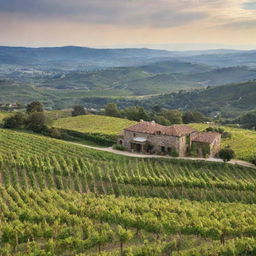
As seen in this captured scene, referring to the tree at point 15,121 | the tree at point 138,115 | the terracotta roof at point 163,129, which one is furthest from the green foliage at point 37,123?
the tree at point 138,115

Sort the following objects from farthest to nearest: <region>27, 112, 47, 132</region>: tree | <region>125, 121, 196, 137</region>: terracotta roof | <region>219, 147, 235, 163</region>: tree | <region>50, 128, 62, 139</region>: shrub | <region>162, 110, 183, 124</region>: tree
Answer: <region>162, 110, 183, 124</region>: tree
<region>27, 112, 47, 132</region>: tree
<region>50, 128, 62, 139</region>: shrub
<region>125, 121, 196, 137</region>: terracotta roof
<region>219, 147, 235, 163</region>: tree

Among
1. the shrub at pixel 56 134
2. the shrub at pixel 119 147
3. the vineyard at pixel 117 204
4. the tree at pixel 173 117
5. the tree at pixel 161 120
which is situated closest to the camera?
the vineyard at pixel 117 204

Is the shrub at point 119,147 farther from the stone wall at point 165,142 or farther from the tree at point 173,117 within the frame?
the tree at point 173,117

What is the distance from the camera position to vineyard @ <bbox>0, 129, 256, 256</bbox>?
73.1ft

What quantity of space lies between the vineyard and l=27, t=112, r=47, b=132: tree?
13.2 metres

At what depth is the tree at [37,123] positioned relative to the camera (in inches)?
2547

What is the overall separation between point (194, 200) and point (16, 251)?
21.1 m

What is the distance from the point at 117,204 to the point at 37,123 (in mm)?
39447

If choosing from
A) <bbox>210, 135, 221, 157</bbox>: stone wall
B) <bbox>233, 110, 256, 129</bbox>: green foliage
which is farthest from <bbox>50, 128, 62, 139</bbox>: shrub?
<bbox>233, 110, 256, 129</bbox>: green foliage

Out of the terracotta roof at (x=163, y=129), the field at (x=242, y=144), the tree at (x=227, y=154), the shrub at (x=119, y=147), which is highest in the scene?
the terracotta roof at (x=163, y=129)

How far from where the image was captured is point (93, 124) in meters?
76.4

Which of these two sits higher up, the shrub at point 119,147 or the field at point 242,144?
the shrub at point 119,147

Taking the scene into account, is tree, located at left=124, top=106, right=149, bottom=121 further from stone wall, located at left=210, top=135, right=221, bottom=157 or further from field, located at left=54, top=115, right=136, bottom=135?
stone wall, located at left=210, top=135, right=221, bottom=157

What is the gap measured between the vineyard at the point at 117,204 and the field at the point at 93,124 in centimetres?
1874
